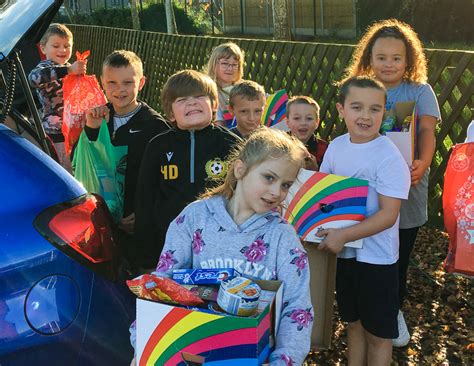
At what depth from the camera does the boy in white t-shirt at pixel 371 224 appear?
287 centimetres

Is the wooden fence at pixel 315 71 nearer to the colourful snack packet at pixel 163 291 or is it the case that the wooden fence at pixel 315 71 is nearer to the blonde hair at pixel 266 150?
the blonde hair at pixel 266 150

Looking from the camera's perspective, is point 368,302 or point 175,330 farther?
point 368,302

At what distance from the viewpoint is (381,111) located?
118 inches

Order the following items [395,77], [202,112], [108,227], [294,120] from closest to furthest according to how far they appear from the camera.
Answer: [108,227] < [202,112] < [395,77] < [294,120]

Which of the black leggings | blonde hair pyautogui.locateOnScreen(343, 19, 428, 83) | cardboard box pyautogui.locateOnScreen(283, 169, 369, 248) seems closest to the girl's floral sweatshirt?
cardboard box pyautogui.locateOnScreen(283, 169, 369, 248)

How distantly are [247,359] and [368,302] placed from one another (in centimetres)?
141

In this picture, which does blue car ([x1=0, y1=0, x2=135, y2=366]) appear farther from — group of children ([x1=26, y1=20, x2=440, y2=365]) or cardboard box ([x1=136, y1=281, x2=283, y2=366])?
cardboard box ([x1=136, y1=281, x2=283, y2=366])

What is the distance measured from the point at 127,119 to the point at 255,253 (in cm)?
185

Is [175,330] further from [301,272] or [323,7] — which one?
[323,7]

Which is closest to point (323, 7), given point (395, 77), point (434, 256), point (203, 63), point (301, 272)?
point (203, 63)

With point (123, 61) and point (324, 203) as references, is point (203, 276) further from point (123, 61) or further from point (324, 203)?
point (123, 61)

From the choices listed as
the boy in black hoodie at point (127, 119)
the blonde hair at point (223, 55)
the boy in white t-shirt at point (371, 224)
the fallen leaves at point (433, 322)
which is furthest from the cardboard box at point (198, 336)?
the blonde hair at point (223, 55)

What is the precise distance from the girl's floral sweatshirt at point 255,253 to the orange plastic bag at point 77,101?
2.23 metres

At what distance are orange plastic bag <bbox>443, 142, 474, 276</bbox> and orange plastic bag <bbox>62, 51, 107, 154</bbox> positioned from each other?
2.35 m
